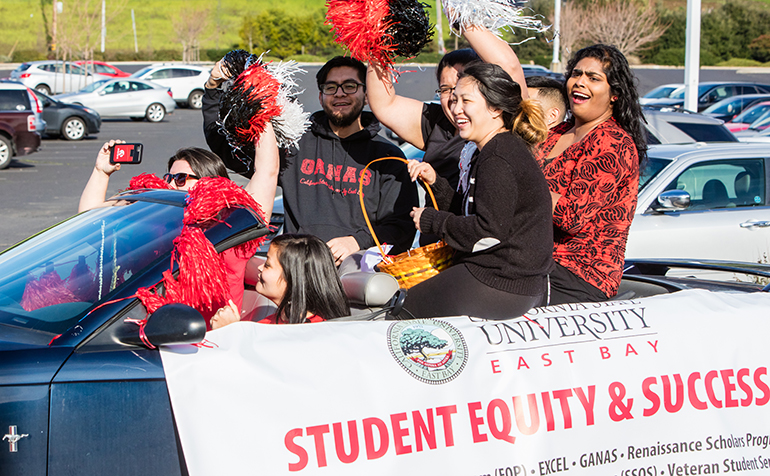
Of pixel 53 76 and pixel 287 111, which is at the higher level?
pixel 53 76

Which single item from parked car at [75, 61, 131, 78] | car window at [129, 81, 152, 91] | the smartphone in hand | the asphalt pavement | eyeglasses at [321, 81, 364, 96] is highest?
parked car at [75, 61, 131, 78]

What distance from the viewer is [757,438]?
269 centimetres

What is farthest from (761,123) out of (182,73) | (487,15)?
(182,73)

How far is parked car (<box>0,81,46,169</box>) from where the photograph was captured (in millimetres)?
15195

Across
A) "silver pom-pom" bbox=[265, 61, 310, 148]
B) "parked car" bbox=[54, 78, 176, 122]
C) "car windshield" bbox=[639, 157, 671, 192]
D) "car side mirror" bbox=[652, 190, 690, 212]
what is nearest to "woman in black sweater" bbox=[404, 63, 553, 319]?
"silver pom-pom" bbox=[265, 61, 310, 148]

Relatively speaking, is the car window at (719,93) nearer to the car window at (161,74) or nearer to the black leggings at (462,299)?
the car window at (161,74)

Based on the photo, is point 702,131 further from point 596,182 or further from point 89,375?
point 89,375

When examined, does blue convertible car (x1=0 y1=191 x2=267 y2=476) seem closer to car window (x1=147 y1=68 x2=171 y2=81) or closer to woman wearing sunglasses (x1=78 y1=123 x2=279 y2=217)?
woman wearing sunglasses (x1=78 y1=123 x2=279 y2=217)

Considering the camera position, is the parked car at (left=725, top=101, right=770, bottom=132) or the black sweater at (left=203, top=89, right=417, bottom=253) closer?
the black sweater at (left=203, top=89, right=417, bottom=253)

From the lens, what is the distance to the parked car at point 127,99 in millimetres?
25406

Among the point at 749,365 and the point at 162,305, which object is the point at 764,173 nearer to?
the point at 749,365

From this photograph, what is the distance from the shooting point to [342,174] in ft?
12.9

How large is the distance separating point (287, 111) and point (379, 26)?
2.38 feet

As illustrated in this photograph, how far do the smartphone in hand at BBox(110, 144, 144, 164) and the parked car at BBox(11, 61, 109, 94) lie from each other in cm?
3000
